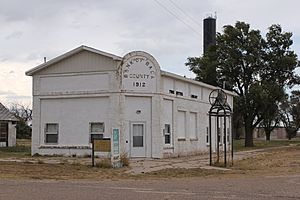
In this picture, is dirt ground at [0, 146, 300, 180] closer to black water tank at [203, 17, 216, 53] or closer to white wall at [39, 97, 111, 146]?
white wall at [39, 97, 111, 146]

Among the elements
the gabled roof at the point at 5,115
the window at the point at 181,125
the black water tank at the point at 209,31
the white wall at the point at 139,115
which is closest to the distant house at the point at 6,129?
the gabled roof at the point at 5,115

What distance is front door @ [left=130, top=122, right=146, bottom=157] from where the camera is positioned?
31953 mm

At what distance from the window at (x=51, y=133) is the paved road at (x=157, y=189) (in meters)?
15.4

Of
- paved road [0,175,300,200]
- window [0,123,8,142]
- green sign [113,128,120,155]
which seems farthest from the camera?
window [0,123,8,142]

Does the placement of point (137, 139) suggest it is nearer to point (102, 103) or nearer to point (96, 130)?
point (96, 130)

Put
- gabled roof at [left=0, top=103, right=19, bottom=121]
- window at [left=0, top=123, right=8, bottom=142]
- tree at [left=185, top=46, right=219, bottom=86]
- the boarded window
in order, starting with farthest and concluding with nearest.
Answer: tree at [left=185, top=46, right=219, bottom=86], window at [left=0, top=123, right=8, bottom=142], gabled roof at [left=0, top=103, right=19, bottom=121], the boarded window

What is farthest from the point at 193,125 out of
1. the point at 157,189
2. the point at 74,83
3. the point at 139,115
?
the point at 157,189

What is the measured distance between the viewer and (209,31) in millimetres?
68125

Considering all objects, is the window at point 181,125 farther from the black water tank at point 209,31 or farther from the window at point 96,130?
the black water tank at point 209,31

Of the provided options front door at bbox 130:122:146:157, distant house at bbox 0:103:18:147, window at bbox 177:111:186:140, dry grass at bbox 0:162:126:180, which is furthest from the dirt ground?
distant house at bbox 0:103:18:147

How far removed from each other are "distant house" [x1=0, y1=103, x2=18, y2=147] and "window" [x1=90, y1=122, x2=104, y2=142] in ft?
59.4

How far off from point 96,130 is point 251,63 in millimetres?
26674

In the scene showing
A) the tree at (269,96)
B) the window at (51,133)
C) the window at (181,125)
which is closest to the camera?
the window at (51,133)

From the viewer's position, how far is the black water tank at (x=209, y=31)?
66.9 m
